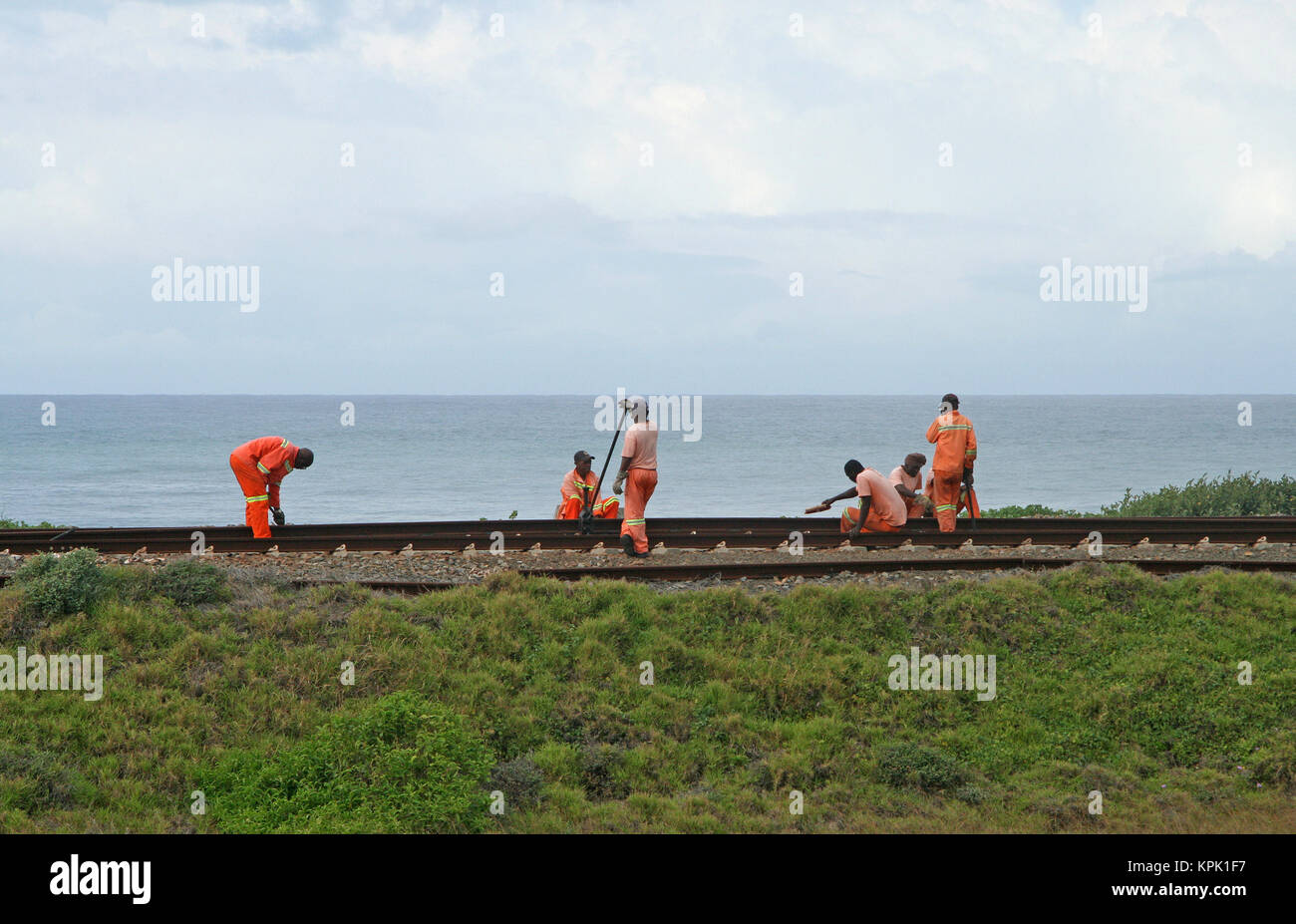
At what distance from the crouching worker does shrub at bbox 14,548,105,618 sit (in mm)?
8143

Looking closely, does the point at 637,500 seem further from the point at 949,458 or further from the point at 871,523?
the point at 949,458

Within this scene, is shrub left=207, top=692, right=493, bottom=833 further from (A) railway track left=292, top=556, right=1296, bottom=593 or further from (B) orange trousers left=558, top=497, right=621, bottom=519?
(B) orange trousers left=558, top=497, right=621, bottom=519

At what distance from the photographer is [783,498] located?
4284cm

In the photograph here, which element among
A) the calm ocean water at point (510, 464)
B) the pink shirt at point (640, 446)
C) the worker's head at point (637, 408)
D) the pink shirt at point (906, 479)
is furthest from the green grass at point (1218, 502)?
the calm ocean water at point (510, 464)

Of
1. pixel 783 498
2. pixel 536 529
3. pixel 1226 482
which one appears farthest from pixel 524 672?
pixel 783 498

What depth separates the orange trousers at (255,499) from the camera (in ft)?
40.4

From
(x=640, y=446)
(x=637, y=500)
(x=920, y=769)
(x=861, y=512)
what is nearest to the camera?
(x=920, y=769)

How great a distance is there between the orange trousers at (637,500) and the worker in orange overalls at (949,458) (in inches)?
159

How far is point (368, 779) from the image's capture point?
7383 millimetres

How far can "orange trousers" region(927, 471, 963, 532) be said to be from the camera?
13445mm

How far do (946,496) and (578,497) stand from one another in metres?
5.09

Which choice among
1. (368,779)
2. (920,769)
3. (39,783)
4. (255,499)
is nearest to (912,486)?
(920,769)

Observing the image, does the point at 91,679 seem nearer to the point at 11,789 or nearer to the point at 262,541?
the point at 11,789

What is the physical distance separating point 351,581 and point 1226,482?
56.5 ft
